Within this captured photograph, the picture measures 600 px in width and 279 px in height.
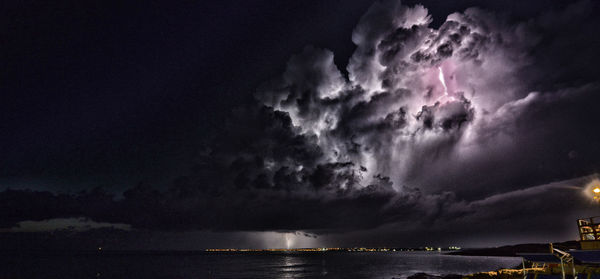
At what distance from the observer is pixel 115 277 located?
112938mm

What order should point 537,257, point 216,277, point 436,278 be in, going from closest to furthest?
point 537,257 → point 436,278 → point 216,277

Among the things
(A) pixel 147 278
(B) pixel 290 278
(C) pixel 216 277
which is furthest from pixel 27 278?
(B) pixel 290 278

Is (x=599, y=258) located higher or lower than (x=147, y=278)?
higher

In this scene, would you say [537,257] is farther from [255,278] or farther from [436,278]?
[255,278]

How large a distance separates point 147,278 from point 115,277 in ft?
39.0

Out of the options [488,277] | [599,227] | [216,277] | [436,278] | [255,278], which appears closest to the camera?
[599,227]

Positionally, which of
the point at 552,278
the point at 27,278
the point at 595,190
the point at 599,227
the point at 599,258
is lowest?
the point at 27,278

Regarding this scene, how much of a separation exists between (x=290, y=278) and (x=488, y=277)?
173 ft

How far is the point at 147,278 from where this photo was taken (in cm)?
10875

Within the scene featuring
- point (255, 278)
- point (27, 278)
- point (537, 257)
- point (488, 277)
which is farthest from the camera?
point (27, 278)

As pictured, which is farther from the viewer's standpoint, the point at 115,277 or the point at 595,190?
the point at 115,277

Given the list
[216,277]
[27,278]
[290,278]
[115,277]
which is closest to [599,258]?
[290,278]

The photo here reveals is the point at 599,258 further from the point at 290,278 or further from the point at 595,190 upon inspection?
the point at 290,278

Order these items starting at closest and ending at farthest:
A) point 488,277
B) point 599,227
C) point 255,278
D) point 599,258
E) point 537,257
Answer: point 599,258 < point 599,227 < point 537,257 < point 488,277 < point 255,278
